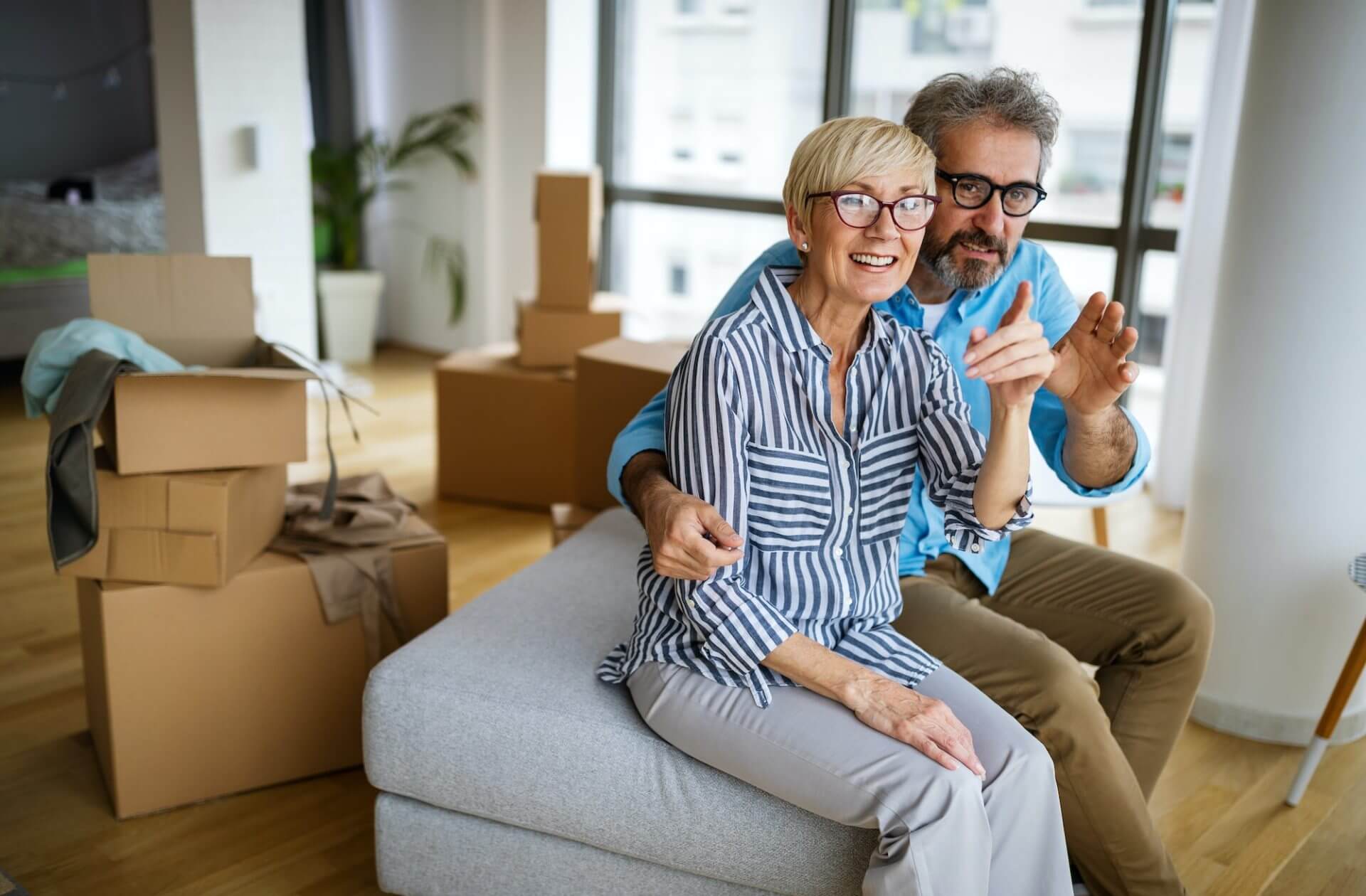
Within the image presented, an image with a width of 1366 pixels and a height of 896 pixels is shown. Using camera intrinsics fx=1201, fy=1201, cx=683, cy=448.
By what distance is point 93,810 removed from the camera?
2.02 m

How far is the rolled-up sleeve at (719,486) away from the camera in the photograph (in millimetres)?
1438

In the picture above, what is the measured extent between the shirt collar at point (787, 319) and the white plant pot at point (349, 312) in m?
4.15

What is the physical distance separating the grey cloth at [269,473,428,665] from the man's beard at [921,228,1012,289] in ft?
3.42

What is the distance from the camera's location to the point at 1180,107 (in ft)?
12.5

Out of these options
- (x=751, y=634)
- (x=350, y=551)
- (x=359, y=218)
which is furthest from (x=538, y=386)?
(x=359, y=218)

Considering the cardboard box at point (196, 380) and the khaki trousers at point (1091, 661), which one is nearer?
the khaki trousers at point (1091, 661)

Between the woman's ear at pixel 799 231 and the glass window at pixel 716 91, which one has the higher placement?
the glass window at pixel 716 91

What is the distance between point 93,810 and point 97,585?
40 centimetres

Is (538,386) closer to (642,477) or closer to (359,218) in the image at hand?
(642,477)

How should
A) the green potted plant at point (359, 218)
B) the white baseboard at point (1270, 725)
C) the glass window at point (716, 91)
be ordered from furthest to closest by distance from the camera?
1. the green potted plant at point (359, 218)
2. the glass window at point (716, 91)
3. the white baseboard at point (1270, 725)

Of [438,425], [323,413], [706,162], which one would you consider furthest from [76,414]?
[706,162]

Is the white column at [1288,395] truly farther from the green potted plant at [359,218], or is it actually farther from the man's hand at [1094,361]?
the green potted plant at [359,218]

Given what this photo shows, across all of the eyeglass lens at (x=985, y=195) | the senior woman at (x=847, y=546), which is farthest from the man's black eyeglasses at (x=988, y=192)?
the senior woman at (x=847, y=546)

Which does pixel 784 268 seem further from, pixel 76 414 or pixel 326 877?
pixel 326 877
